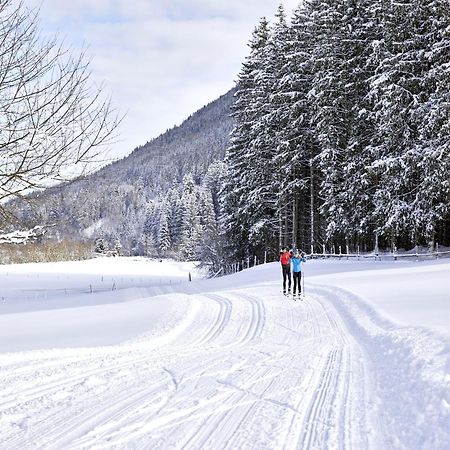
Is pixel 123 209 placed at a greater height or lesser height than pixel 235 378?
greater

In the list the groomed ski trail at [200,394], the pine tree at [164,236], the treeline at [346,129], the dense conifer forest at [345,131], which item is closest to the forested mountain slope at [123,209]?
the pine tree at [164,236]

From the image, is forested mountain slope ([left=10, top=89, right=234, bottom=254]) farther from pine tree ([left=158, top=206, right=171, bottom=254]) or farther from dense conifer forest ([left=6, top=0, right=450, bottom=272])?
dense conifer forest ([left=6, top=0, right=450, bottom=272])

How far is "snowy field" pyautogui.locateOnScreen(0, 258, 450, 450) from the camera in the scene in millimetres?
4430

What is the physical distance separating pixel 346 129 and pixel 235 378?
2440cm

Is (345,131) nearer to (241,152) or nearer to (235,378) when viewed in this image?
(241,152)

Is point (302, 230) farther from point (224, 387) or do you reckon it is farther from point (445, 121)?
point (224, 387)

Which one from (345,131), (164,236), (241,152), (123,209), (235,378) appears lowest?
(235,378)

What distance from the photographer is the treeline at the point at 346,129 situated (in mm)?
22141

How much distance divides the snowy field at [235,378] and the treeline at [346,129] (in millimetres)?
10616

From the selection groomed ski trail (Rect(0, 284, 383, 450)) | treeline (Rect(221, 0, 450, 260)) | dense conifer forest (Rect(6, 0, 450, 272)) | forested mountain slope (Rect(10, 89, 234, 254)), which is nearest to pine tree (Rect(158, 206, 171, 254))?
A: forested mountain slope (Rect(10, 89, 234, 254))

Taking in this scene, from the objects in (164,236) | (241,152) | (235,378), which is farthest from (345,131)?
(164,236)

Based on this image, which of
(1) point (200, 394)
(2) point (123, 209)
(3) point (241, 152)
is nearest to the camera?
(1) point (200, 394)

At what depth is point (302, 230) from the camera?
36.4m

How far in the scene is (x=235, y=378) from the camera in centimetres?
645
